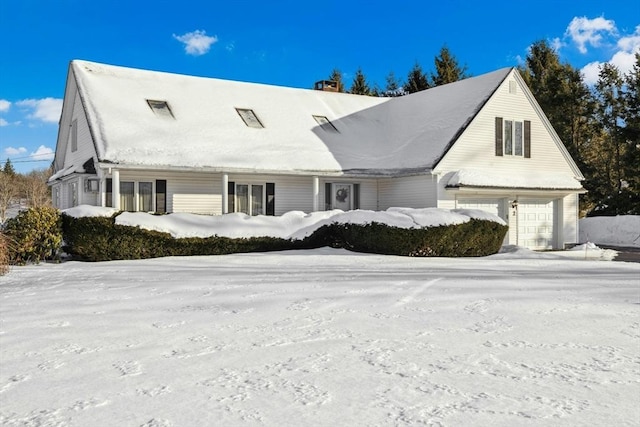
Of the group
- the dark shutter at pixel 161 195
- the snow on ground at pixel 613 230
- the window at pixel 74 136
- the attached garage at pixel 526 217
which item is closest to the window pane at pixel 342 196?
the attached garage at pixel 526 217

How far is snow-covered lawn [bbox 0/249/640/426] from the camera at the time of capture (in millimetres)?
3678

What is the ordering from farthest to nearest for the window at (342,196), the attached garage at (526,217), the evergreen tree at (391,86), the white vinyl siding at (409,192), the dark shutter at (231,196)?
the evergreen tree at (391,86) < the window at (342,196) < the attached garage at (526,217) < the white vinyl siding at (409,192) < the dark shutter at (231,196)

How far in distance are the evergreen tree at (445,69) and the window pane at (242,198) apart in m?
25.5

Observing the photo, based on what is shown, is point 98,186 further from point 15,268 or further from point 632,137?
point 632,137

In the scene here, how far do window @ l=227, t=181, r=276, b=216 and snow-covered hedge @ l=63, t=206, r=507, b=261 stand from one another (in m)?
3.26

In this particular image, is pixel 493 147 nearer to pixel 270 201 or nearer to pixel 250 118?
pixel 270 201

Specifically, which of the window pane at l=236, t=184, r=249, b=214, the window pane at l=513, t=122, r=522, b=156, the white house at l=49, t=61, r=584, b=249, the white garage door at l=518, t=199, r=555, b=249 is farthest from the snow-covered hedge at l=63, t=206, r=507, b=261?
the window pane at l=513, t=122, r=522, b=156

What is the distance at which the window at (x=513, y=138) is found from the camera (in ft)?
70.8

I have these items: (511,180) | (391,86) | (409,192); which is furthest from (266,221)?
(391,86)

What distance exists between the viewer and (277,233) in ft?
53.2

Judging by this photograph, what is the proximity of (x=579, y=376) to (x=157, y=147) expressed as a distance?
1603 centimetres

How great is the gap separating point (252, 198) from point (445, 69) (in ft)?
85.5

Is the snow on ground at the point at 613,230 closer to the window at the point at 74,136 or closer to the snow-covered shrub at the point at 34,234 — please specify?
the window at the point at 74,136

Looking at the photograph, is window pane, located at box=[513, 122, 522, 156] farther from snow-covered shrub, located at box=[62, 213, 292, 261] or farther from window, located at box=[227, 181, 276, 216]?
snow-covered shrub, located at box=[62, 213, 292, 261]
